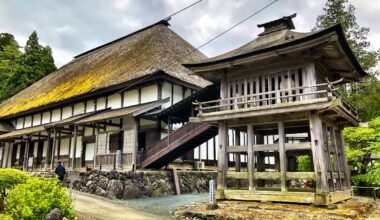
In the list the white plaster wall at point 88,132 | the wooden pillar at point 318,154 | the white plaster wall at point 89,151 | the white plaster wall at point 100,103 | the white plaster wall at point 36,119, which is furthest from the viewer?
the white plaster wall at point 36,119

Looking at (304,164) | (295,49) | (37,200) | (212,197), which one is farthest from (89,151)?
(295,49)

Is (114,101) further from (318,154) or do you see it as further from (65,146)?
(318,154)

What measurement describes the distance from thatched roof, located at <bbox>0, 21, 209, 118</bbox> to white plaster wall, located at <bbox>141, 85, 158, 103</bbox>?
3.51ft

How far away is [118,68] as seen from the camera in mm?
25094

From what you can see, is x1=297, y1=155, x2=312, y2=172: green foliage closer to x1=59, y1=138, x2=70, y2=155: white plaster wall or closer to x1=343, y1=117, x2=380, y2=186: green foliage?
x1=343, y1=117, x2=380, y2=186: green foliage

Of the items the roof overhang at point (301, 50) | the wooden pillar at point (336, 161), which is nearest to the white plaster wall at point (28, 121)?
the roof overhang at point (301, 50)

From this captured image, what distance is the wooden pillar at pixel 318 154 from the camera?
433 inches

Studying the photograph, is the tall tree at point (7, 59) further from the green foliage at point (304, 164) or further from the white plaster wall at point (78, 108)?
the green foliage at point (304, 164)

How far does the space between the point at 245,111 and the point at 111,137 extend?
12.8m

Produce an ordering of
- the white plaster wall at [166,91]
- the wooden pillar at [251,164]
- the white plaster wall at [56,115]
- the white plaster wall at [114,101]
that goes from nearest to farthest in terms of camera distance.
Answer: the wooden pillar at [251,164] < the white plaster wall at [166,91] < the white plaster wall at [114,101] < the white plaster wall at [56,115]

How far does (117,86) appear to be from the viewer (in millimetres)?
22141

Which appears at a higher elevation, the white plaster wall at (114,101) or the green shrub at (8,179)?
the white plaster wall at (114,101)

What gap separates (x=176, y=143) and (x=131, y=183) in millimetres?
3371

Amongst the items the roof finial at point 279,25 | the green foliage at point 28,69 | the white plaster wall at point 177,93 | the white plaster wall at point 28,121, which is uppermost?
the green foliage at point 28,69
